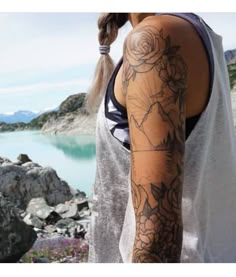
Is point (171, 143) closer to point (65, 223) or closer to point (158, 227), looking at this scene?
point (158, 227)

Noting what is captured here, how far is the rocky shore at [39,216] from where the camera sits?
14.6 feet

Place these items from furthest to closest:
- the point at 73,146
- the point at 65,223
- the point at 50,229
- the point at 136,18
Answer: the point at 73,146 → the point at 65,223 → the point at 50,229 → the point at 136,18

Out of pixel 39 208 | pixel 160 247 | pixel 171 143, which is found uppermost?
pixel 171 143

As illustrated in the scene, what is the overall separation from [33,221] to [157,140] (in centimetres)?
645

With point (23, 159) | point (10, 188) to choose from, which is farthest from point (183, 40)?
point (23, 159)

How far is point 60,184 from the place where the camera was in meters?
8.89

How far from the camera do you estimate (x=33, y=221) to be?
693 cm

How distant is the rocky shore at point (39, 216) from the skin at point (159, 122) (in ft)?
11.2

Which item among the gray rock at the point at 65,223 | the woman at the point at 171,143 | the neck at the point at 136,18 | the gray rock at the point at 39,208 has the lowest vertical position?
the gray rock at the point at 65,223

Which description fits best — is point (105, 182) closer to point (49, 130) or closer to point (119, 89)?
point (119, 89)

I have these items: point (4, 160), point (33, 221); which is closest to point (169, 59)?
point (33, 221)

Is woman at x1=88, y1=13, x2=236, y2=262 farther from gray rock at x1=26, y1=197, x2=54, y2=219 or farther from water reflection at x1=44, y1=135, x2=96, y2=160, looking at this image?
water reflection at x1=44, y1=135, x2=96, y2=160

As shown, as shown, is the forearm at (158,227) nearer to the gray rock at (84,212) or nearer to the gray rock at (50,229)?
the gray rock at (50,229)

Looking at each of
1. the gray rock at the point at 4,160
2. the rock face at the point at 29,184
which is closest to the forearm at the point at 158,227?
the rock face at the point at 29,184
